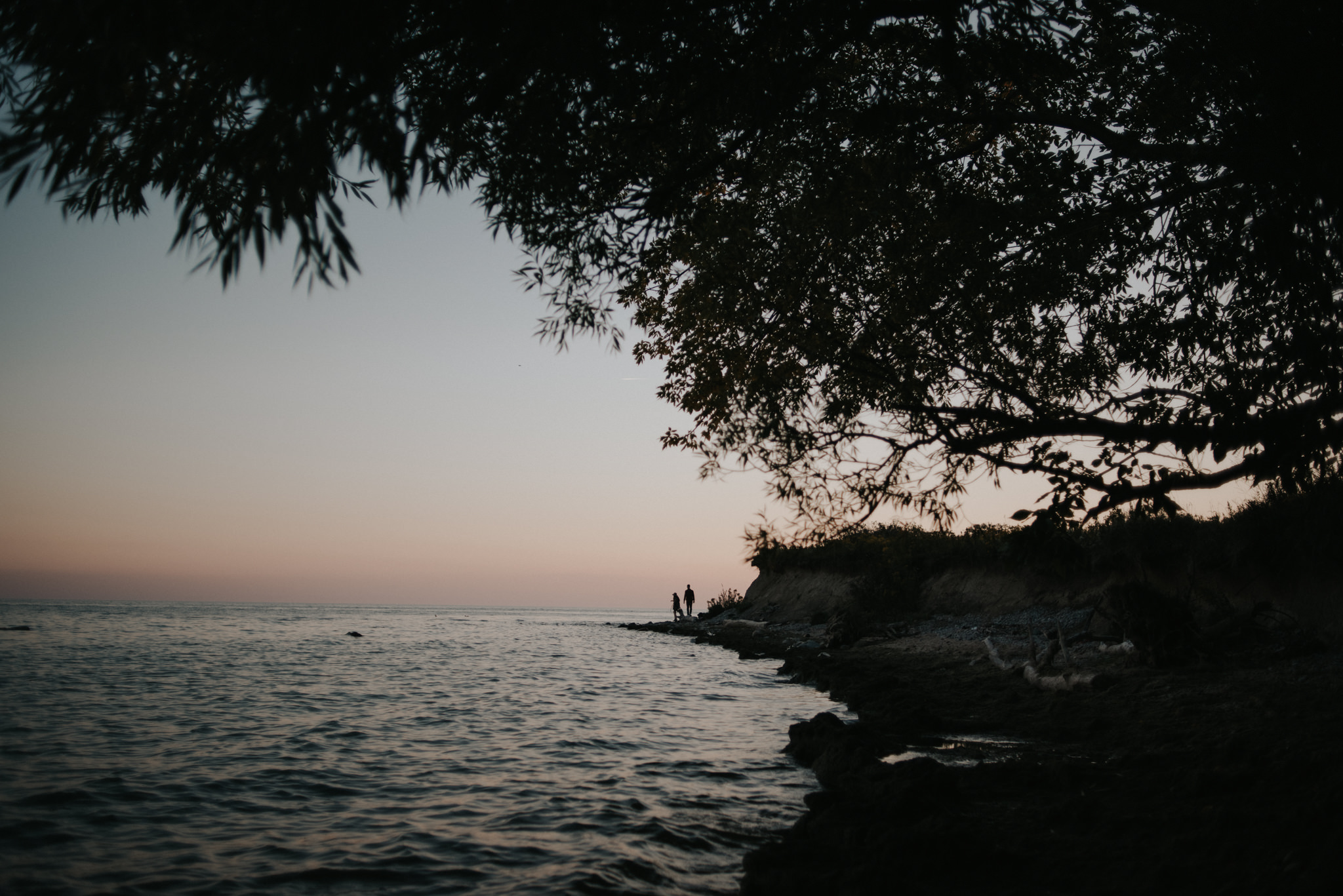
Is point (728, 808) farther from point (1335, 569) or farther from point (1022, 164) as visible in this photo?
point (1335, 569)

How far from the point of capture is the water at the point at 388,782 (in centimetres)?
620

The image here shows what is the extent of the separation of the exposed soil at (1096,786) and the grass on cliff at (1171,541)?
1.90 m

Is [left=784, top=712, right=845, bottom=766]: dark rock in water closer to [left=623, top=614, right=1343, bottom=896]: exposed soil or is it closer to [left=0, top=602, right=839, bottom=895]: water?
[left=623, top=614, right=1343, bottom=896]: exposed soil

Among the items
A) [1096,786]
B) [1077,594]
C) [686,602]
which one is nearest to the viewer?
[1096,786]

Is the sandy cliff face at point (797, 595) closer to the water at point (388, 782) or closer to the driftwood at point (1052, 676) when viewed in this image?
the water at point (388, 782)

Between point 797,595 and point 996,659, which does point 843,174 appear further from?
point 797,595

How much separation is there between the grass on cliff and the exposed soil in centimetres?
190

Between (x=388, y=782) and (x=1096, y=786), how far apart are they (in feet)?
26.8

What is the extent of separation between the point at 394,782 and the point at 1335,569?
52.6 ft

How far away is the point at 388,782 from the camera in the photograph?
30.7 ft

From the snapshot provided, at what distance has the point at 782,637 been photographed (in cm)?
3341

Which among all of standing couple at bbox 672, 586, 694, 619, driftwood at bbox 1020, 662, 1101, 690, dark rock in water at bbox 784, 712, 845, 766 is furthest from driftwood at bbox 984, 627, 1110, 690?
standing couple at bbox 672, 586, 694, 619

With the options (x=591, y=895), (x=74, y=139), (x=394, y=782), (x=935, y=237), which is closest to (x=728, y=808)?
(x=591, y=895)

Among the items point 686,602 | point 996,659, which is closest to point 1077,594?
point 996,659
